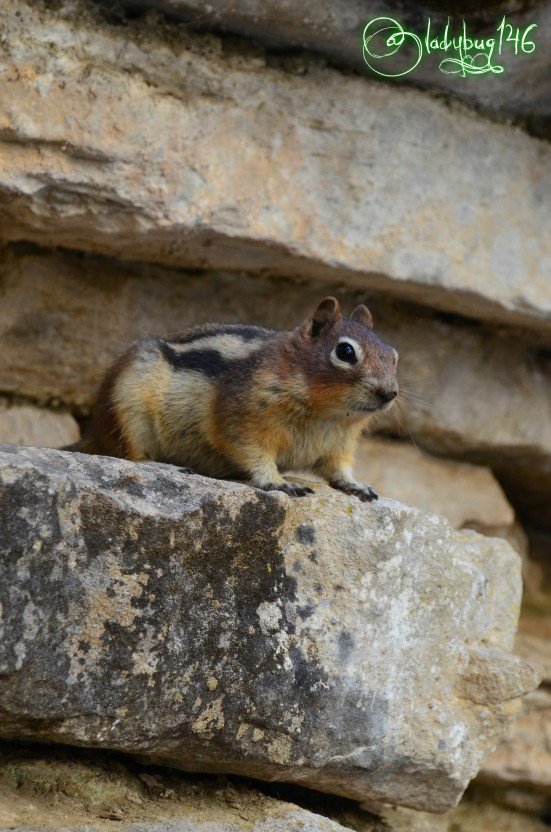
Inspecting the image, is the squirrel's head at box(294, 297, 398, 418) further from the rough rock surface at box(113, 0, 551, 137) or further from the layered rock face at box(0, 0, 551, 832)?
the rough rock surface at box(113, 0, 551, 137)

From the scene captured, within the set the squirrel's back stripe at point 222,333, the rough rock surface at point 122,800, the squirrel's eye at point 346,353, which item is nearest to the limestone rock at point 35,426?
the squirrel's back stripe at point 222,333

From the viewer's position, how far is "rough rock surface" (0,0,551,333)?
5.55 meters

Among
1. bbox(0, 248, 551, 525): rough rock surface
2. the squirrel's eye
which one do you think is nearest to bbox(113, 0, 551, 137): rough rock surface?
bbox(0, 248, 551, 525): rough rock surface

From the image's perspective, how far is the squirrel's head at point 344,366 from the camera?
201 inches

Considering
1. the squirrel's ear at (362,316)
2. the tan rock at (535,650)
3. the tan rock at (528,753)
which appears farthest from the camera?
the tan rock at (535,650)

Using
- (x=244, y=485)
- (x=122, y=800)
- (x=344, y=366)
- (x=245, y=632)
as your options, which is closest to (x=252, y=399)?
(x=344, y=366)

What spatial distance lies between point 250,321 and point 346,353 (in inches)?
72.0

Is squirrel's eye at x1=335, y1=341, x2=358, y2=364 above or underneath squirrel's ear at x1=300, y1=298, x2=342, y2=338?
underneath

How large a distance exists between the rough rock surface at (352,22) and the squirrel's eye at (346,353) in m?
1.92

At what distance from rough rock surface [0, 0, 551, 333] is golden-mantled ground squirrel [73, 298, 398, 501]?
2.74 ft

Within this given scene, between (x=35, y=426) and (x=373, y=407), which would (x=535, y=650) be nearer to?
(x=373, y=407)

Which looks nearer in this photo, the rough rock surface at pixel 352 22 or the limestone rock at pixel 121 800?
the limestone rock at pixel 121 800

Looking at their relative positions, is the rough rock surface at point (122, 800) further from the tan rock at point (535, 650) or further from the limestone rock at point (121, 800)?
the tan rock at point (535, 650)

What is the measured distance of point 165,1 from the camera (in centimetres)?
568
